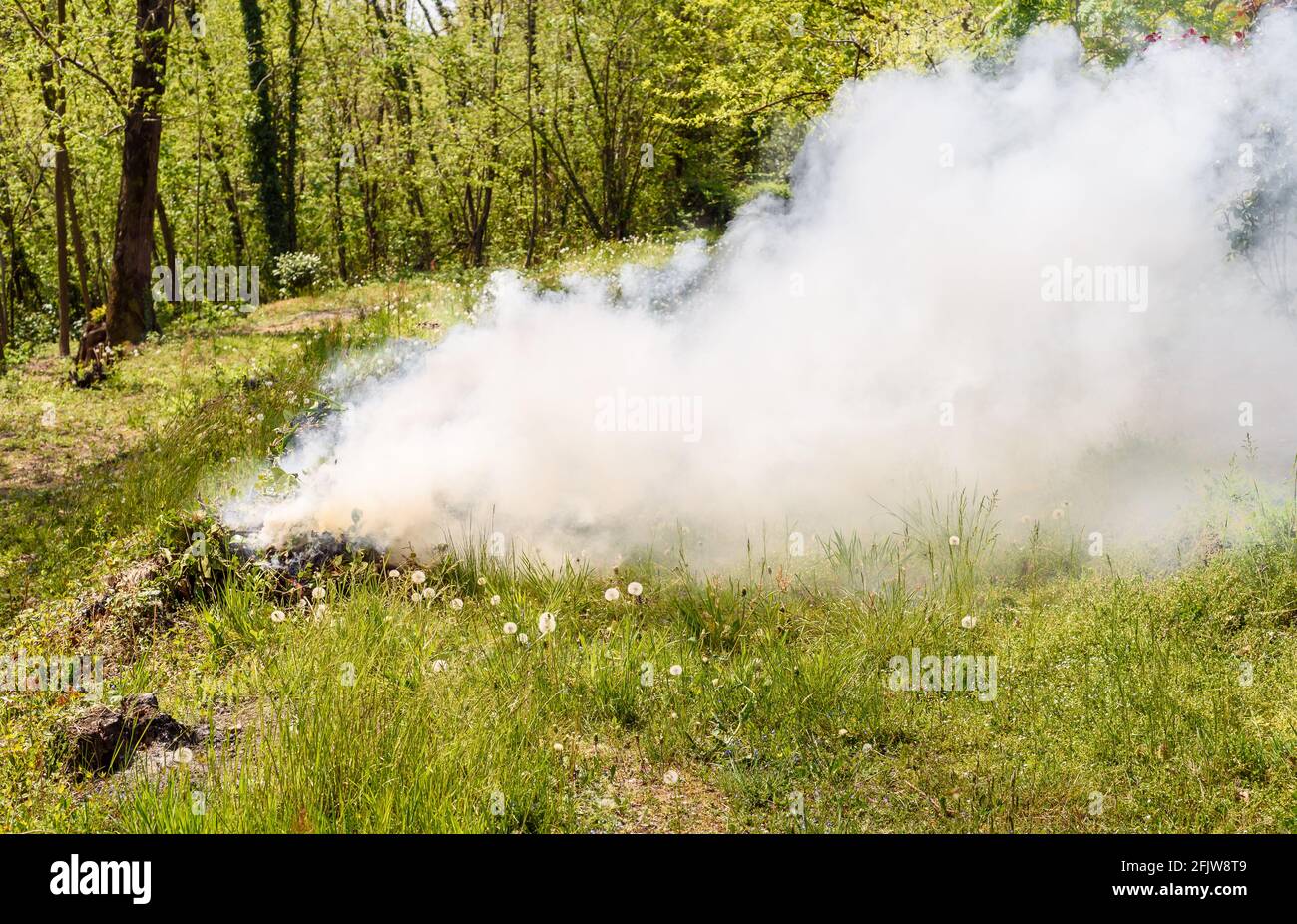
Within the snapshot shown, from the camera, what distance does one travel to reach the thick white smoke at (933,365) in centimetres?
682

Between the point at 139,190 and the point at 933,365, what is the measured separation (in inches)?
452

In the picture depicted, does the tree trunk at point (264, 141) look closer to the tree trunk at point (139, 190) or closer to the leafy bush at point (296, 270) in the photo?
the leafy bush at point (296, 270)

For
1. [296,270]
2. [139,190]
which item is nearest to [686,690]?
[139,190]

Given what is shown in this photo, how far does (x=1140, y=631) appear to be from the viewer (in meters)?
5.29

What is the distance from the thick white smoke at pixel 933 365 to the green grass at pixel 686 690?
0.58 m

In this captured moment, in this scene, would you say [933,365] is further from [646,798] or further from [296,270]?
[296,270]

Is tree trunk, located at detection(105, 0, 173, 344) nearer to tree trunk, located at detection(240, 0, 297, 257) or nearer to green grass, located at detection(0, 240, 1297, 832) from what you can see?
tree trunk, located at detection(240, 0, 297, 257)

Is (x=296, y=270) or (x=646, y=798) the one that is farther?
(x=296, y=270)

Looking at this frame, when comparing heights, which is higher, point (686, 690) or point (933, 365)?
point (933, 365)

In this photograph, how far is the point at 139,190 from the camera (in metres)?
14.0

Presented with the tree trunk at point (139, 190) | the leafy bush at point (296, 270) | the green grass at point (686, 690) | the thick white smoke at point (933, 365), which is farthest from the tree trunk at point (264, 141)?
the green grass at point (686, 690)

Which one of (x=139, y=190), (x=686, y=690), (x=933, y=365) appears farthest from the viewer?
(x=139, y=190)
